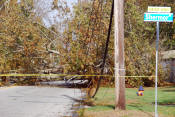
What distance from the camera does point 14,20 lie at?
68.3 feet

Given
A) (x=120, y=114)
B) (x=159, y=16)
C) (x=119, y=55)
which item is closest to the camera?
(x=159, y=16)

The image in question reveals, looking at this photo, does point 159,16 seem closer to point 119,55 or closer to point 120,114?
point 119,55

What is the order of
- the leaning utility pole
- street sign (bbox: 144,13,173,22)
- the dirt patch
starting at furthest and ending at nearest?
the leaning utility pole
the dirt patch
street sign (bbox: 144,13,173,22)

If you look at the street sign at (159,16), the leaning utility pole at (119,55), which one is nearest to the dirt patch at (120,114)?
the leaning utility pole at (119,55)

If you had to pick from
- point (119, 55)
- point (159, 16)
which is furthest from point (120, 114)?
point (159, 16)

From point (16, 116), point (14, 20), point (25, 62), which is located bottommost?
point (16, 116)

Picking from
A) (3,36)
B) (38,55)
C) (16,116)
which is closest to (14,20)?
(3,36)

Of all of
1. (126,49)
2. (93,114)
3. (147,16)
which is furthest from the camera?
(126,49)

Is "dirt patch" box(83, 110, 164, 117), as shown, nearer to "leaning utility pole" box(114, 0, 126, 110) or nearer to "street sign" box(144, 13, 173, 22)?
"leaning utility pole" box(114, 0, 126, 110)

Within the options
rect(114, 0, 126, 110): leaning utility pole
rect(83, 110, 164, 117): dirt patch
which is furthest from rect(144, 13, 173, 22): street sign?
rect(83, 110, 164, 117): dirt patch

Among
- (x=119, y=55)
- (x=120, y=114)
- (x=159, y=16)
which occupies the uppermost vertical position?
(x=159, y=16)

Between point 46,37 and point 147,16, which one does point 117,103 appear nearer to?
point 147,16

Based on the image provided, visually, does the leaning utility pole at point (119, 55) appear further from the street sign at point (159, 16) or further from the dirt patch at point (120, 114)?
the street sign at point (159, 16)

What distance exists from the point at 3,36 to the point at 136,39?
924cm
